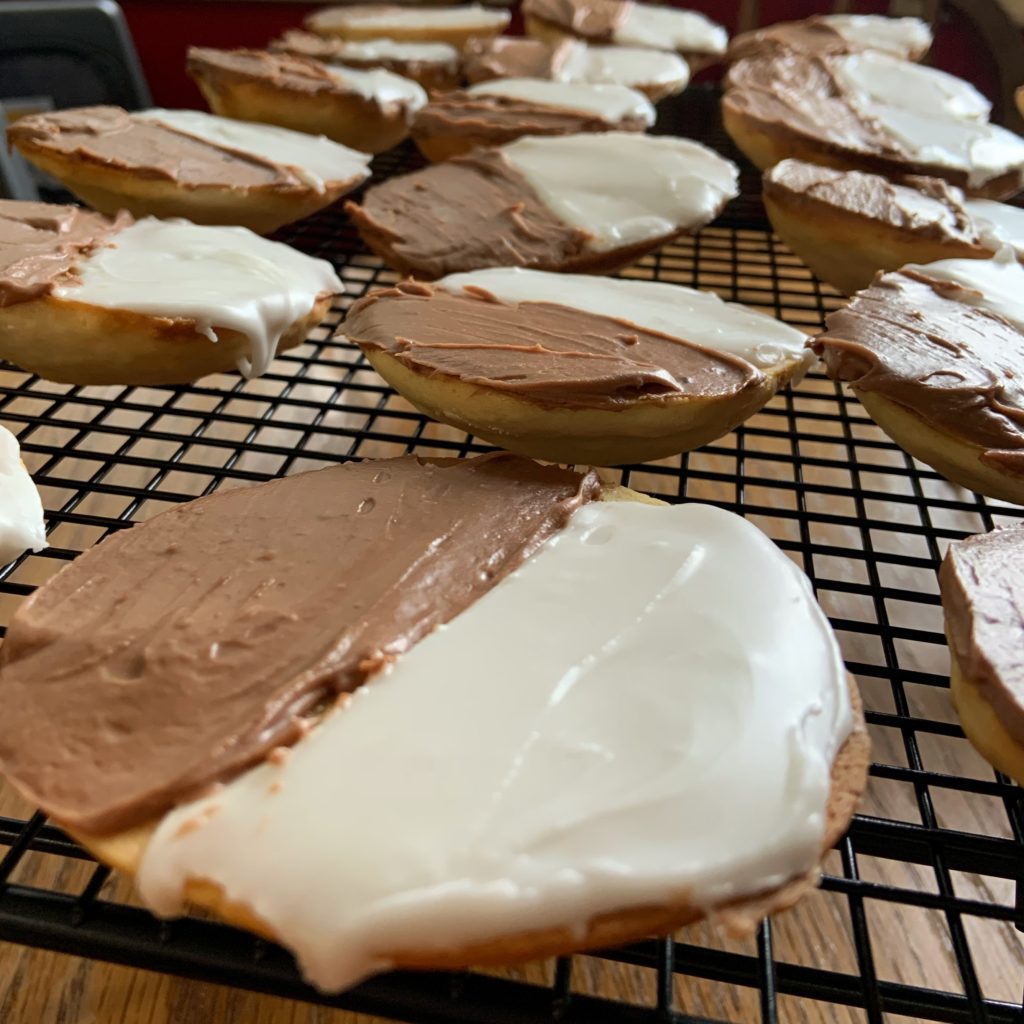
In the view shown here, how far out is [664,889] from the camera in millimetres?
564

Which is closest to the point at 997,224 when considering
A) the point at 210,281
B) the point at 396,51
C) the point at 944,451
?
the point at 944,451

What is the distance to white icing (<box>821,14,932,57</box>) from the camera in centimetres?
244

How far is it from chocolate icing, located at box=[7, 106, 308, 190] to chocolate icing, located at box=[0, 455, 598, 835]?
32.4 inches

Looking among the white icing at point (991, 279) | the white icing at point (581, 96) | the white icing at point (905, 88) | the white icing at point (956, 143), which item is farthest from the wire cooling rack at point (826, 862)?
the white icing at point (905, 88)

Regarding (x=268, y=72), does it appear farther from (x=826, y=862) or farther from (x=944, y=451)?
(x=826, y=862)

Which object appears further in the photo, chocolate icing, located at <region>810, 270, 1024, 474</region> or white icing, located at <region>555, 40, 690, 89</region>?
white icing, located at <region>555, 40, 690, 89</region>

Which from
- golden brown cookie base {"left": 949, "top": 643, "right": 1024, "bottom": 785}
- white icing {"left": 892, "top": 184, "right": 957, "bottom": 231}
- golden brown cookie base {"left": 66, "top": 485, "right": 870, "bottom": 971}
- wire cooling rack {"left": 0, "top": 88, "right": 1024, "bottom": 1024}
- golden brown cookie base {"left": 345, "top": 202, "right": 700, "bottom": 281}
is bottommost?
wire cooling rack {"left": 0, "top": 88, "right": 1024, "bottom": 1024}

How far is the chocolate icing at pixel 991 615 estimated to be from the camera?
2.37 feet

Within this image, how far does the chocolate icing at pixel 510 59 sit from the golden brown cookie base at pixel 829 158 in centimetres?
57

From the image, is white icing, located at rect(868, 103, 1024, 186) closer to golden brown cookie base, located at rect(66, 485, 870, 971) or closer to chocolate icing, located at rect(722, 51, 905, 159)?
chocolate icing, located at rect(722, 51, 905, 159)

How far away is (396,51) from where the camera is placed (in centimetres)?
233

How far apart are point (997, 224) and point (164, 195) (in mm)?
1400

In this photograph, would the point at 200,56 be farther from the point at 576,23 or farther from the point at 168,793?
the point at 168,793

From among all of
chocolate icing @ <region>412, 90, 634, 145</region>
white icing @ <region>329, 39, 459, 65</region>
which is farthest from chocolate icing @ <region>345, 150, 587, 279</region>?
white icing @ <region>329, 39, 459, 65</region>
